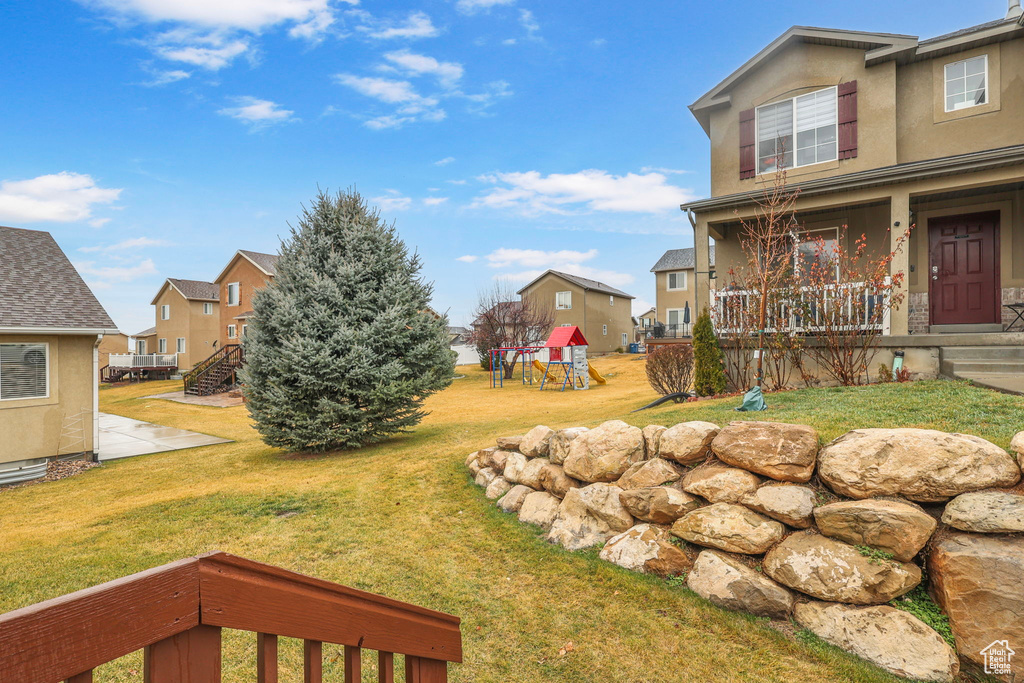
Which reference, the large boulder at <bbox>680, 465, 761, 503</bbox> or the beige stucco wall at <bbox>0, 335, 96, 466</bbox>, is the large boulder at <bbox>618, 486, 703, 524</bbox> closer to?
the large boulder at <bbox>680, 465, 761, 503</bbox>

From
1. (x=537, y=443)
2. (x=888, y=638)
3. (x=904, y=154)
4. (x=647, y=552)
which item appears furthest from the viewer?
(x=904, y=154)

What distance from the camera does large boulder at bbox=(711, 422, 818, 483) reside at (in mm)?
4375

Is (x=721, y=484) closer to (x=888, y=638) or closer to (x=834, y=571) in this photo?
(x=834, y=571)

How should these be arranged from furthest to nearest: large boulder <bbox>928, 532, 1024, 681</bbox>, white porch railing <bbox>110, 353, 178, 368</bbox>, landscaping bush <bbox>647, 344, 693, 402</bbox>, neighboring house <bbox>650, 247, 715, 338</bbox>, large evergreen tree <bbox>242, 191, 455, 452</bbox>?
neighboring house <bbox>650, 247, 715, 338</bbox> < white porch railing <bbox>110, 353, 178, 368</bbox> < landscaping bush <bbox>647, 344, 693, 402</bbox> < large evergreen tree <bbox>242, 191, 455, 452</bbox> < large boulder <bbox>928, 532, 1024, 681</bbox>

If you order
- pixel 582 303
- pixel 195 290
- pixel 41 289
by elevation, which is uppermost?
pixel 195 290

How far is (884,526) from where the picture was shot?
3766mm

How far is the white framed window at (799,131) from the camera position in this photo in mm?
11930

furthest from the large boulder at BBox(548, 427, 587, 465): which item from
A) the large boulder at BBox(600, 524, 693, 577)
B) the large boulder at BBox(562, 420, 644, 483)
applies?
the large boulder at BBox(600, 524, 693, 577)

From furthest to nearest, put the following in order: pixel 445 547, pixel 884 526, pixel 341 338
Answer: pixel 341 338, pixel 445 547, pixel 884 526

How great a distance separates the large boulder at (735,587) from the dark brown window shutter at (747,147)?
35.7 feet

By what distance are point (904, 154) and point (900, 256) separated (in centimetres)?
344

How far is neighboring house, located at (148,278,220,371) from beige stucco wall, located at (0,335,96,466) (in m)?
25.7

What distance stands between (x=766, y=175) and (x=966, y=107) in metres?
3.96

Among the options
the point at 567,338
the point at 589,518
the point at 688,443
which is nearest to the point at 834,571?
the point at 688,443
